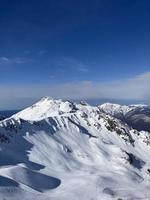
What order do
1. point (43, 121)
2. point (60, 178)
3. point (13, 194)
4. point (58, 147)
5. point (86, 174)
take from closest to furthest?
1. point (13, 194)
2. point (60, 178)
3. point (86, 174)
4. point (58, 147)
5. point (43, 121)

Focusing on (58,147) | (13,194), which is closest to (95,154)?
(58,147)

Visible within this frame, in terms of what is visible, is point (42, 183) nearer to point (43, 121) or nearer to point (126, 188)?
point (126, 188)

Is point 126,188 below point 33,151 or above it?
below

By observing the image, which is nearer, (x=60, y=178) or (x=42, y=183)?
(x=42, y=183)

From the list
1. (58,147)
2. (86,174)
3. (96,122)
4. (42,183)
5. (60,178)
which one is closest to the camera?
(42,183)

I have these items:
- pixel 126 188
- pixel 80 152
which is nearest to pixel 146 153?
pixel 80 152

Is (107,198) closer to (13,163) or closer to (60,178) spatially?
(60,178)
